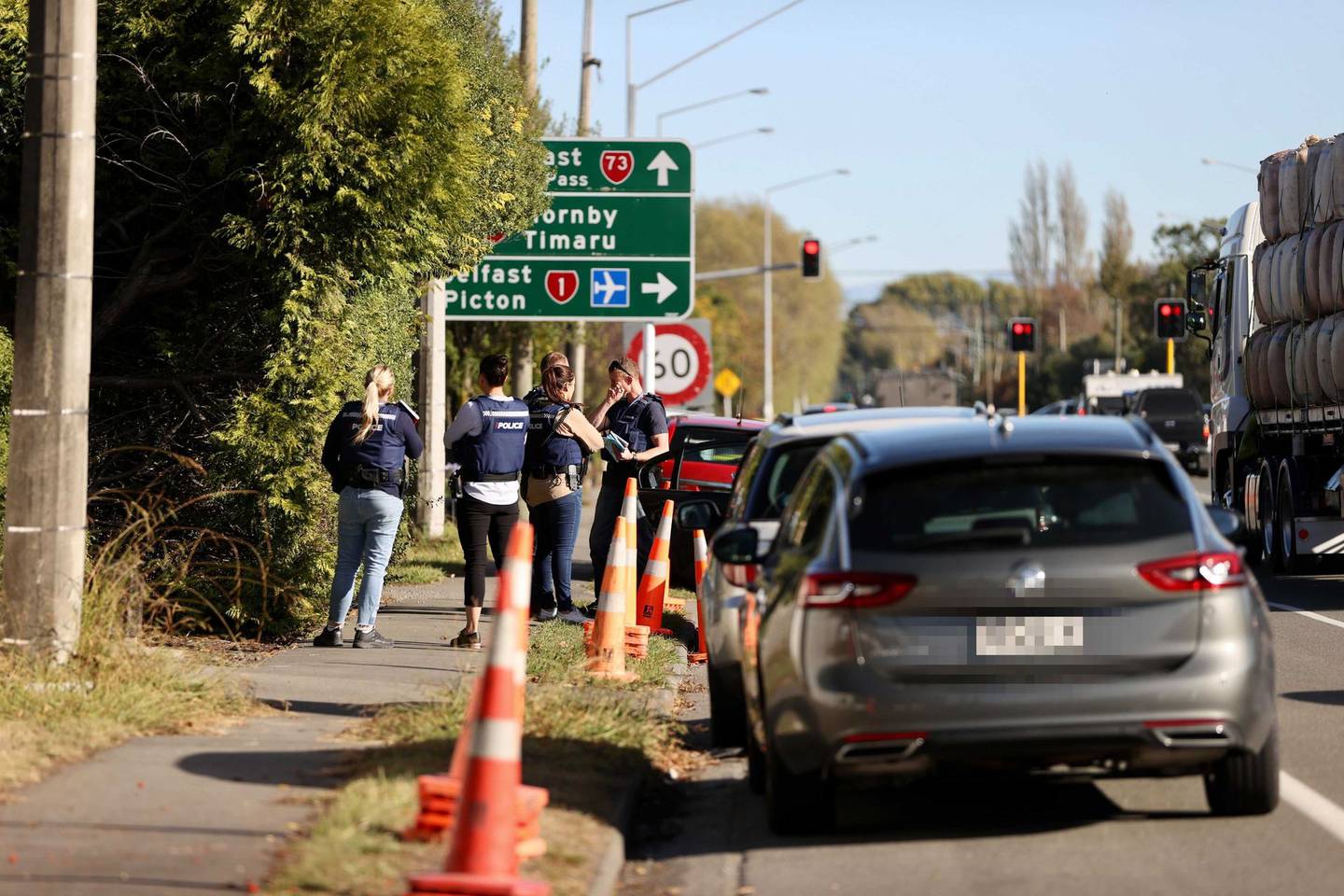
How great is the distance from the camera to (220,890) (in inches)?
243

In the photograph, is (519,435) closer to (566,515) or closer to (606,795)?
(566,515)

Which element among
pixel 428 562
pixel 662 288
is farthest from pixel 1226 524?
pixel 662 288

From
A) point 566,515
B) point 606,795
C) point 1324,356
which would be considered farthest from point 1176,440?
point 606,795

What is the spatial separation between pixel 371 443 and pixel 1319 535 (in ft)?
34.2

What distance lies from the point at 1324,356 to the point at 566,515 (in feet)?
26.7

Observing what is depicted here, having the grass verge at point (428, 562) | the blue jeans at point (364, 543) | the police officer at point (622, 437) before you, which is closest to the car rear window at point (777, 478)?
the blue jeans at point (364, 543)

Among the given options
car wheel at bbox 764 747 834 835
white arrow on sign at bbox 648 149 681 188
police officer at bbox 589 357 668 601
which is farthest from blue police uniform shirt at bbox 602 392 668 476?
car wheel at bbox 764 747 834 835

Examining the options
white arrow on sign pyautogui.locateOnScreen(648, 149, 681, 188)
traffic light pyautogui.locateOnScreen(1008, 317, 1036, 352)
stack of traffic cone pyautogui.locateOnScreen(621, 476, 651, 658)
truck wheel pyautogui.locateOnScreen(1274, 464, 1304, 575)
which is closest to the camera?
stack of traffic cone pyautogui.locateOnScreen(621, 476, 651, 658)

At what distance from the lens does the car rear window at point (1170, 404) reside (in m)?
49.2

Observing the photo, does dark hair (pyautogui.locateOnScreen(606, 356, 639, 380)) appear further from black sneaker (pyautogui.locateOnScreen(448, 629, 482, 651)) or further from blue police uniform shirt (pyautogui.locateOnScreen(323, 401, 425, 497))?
black sneaker (pyautogui.locateOnScreen(448, 629, 482, 651))

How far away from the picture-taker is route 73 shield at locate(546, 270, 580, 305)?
2239 cm

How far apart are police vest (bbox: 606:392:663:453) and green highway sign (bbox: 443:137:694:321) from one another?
6.56 m

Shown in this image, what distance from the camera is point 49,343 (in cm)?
984

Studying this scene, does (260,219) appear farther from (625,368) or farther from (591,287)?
(591,287)
